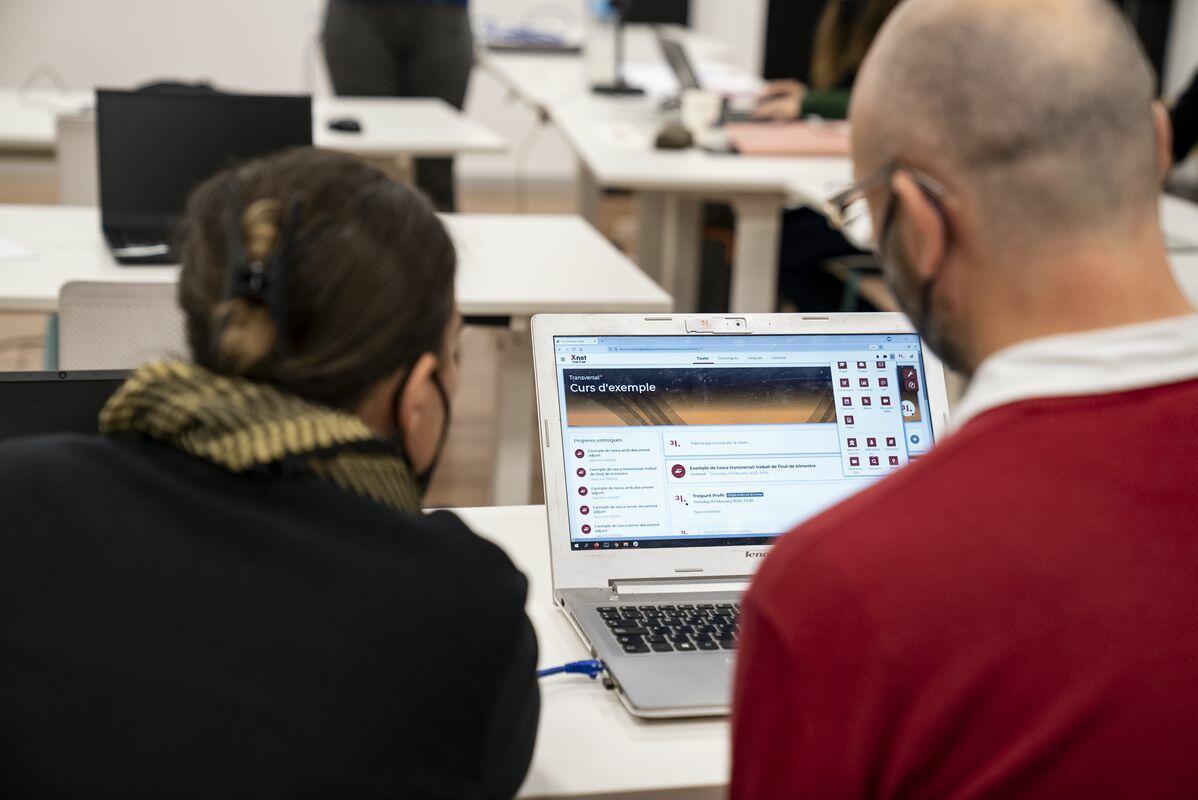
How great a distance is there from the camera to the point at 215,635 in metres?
0.90

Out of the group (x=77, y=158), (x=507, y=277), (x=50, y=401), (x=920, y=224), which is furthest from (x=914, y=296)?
(x=77, y=158)

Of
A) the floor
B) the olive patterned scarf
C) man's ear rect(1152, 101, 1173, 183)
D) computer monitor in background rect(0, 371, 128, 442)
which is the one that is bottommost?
the floor

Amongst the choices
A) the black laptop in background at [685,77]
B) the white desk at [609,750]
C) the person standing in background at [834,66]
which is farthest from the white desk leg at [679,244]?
the white desk at [609,750]

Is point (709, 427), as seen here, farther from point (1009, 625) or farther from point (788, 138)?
point (788, 138)

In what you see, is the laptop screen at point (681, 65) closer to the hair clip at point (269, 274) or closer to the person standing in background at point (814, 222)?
the person standing in background at point (814, 222)

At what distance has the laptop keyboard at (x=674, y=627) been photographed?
1266mm

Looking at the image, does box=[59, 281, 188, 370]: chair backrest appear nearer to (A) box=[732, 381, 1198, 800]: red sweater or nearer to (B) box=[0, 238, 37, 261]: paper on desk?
(B) box=[0, 238, 37, 261]: paper on desk

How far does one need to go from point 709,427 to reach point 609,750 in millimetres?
383

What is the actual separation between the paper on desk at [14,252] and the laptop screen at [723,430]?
1.54 m

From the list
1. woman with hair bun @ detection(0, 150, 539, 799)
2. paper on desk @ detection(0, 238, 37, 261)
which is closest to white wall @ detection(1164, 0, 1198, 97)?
paper on desk @ detection(0, 238, 37, 261)

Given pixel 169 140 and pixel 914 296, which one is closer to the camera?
pixel 914 296

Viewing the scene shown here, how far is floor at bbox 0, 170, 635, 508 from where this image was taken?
360 cm

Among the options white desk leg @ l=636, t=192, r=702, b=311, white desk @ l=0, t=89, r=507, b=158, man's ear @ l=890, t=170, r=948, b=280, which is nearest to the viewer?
man's ear @ l=890, t=170, r=948, b=280

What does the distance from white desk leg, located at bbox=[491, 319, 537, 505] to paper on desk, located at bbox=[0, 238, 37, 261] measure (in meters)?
0.89
